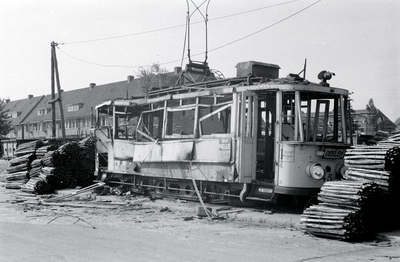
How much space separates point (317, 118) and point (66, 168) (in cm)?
1028

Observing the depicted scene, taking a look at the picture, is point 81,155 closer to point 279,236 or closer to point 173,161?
point 173,161

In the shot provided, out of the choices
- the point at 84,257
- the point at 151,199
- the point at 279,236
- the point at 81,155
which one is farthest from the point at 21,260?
the point at 81,155

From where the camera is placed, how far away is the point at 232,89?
12.1 metres

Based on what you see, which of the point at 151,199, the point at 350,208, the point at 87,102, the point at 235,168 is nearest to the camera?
the point at 350,208

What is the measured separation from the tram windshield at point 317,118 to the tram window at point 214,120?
166cm

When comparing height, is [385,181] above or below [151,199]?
above

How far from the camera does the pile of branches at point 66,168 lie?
57.0 feet

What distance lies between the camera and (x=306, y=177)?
10.8m

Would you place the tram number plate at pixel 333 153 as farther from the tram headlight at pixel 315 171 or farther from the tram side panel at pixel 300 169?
the tram headlight at pixel 315 171

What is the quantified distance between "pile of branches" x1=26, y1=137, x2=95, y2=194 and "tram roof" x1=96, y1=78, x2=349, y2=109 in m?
4.10

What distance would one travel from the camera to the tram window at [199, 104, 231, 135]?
12.5 m

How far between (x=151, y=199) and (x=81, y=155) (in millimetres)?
5231

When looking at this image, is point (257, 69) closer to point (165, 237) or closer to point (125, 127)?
point (125, 127)

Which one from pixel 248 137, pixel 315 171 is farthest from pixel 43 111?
pixel 315 171
